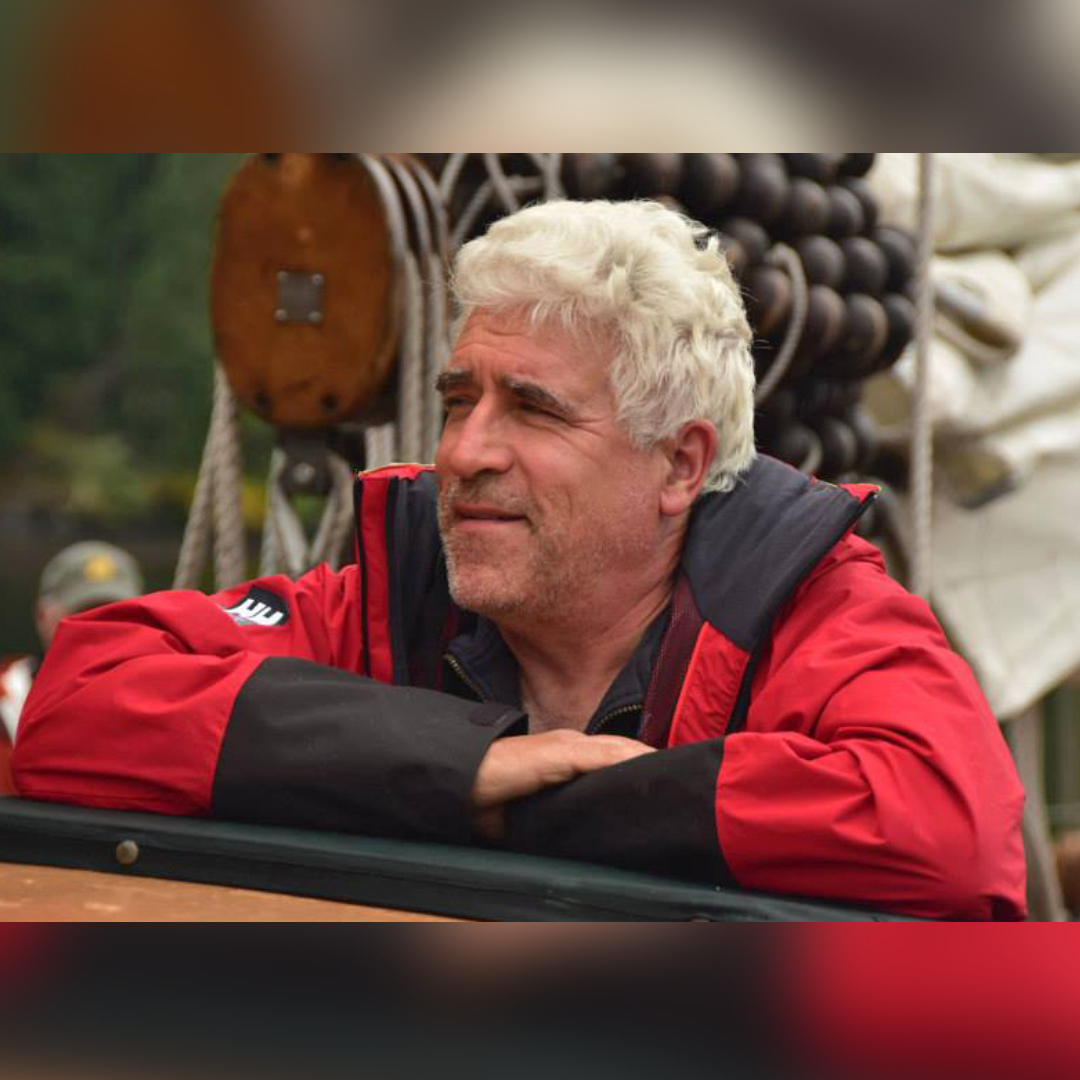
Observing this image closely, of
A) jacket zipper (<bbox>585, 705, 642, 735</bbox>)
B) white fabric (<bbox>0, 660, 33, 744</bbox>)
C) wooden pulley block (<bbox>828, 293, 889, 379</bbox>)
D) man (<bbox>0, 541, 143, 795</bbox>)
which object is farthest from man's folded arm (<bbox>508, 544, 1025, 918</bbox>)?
man (<bbox>0, 541, 143, 795</bbox>)

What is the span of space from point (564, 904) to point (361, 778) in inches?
11.6

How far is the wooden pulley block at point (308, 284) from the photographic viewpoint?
8.18 ft

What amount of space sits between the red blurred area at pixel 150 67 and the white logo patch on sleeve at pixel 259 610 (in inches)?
24.5

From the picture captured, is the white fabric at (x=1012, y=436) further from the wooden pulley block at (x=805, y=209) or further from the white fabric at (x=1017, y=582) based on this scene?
the wooden pulley block at (x=805, y=209)

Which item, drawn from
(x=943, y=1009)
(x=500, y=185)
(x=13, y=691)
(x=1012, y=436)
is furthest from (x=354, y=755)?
(x=1012, y=436)

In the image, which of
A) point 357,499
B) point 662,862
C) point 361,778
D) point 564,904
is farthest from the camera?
point 357,499

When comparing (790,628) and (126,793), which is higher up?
(790,628)

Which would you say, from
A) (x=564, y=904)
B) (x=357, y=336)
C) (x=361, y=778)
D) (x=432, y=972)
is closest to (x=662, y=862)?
(x=564, y=904)

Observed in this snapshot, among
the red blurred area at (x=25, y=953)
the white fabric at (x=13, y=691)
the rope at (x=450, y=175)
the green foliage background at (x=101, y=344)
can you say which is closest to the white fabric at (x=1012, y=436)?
the rope at (x=450, y=175)

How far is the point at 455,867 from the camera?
1358 millimetres

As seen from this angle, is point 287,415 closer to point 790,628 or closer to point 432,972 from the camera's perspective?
point 790,628

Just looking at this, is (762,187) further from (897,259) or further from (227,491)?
(227,491)

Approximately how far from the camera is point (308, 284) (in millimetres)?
2533

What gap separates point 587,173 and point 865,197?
28.1 inches
